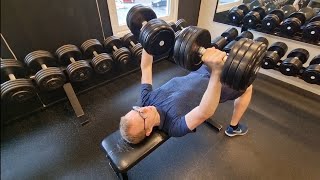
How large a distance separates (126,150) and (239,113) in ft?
3.41

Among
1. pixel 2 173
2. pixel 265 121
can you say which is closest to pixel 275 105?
pixel 265 121

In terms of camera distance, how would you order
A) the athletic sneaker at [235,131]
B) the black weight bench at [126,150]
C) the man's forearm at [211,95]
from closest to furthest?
the man's forearm at [211,95] < the black weight bench at [126,150] < the athletic sneaker at [235,131]

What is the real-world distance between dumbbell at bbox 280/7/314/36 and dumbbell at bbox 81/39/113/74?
6.49 ft

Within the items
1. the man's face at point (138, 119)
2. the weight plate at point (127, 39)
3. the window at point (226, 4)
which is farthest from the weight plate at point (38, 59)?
the window at point (226, 4)

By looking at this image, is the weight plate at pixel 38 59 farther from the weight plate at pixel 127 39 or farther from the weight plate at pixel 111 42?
the weight plate at pixel 127 39

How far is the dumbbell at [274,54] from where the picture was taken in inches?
81.7

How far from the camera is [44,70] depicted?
5.41 ft

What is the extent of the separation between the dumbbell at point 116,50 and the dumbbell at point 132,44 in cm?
8

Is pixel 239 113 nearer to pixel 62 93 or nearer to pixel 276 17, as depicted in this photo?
pixel 276 17

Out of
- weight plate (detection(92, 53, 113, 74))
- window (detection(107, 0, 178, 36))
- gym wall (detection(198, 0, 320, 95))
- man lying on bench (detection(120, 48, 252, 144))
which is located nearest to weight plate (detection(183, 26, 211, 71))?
man lying on bench (detection(120, 48, 252, 144))

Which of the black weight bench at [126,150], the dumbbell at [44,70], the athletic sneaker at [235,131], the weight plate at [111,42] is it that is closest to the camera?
the black weight bench at [126,150]

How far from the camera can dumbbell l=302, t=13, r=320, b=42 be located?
183 centimetres

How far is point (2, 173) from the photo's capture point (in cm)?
42

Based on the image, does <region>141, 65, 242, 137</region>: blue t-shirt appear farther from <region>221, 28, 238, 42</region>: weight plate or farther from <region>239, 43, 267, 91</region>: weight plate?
<region>221, 28, 238, 42</region>: weight plate
